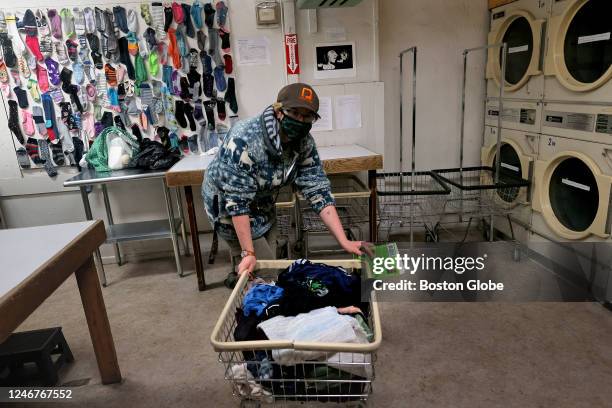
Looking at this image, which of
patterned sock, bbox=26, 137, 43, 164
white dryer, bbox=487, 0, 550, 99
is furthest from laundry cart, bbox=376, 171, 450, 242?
patterned sock, bbox=26, 137, 43, 164

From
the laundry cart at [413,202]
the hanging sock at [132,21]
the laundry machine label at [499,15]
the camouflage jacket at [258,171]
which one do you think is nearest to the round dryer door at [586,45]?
the laundry machine label at [499,15]

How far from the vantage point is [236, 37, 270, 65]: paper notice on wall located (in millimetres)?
3277

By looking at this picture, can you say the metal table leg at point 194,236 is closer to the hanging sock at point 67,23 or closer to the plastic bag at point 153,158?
the plastic bag at point 153,158

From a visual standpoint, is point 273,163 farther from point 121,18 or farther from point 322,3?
point 121,18

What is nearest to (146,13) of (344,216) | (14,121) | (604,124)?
(14,121)

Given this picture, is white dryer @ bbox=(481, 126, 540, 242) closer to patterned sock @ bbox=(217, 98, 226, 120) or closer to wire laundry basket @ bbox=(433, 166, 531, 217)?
wire laundry basket @ bbox=(433, 166, 531, 217)

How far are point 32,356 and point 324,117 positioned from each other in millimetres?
2533

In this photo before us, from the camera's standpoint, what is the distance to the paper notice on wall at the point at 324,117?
3.39 meters

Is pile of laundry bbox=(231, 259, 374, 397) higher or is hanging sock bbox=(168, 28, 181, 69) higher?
hanging sock bbox=(168, 28, 181, 69)

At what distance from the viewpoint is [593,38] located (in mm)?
2342

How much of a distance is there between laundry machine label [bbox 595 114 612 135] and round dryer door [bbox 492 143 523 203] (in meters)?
0.73

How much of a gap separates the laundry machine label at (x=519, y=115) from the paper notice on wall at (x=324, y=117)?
1387 mm

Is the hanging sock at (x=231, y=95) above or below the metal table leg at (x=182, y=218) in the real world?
above

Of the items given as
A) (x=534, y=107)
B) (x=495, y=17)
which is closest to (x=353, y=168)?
(x=534, y=107)
